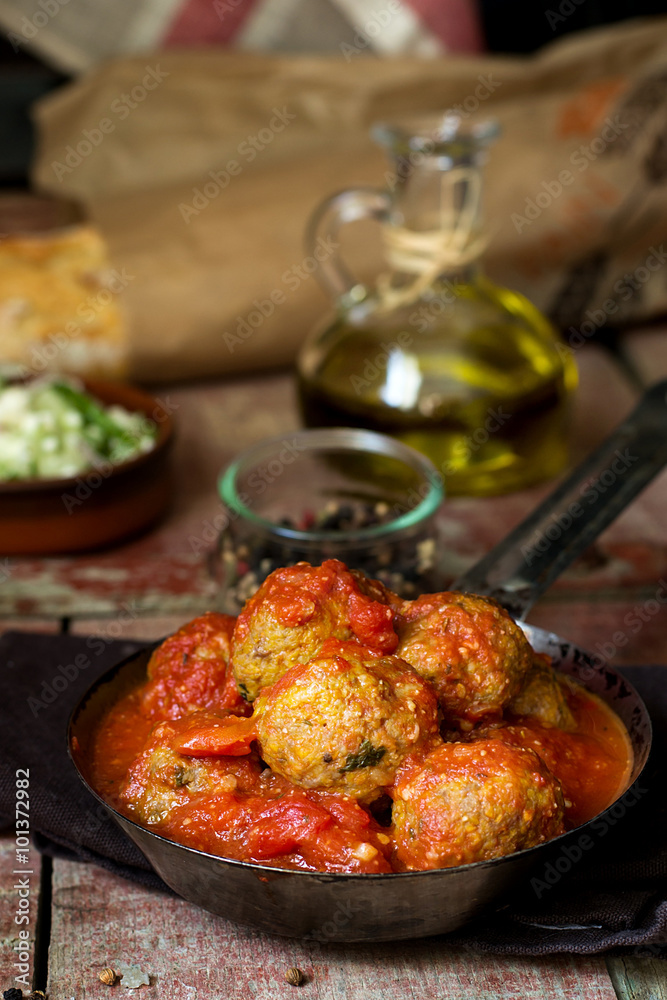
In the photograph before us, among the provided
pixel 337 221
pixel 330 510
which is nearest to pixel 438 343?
pixel 337 221

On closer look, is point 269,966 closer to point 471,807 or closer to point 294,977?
point 294,977

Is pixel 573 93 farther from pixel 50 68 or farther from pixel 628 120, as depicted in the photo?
pixel 50 68

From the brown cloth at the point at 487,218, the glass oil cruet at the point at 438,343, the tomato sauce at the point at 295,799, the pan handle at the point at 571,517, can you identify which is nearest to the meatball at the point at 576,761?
the tomato sauce at the point at 295,799

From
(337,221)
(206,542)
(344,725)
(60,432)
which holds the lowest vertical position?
(206,542)

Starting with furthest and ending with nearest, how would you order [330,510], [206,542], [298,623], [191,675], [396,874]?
[206,542] → [330,510] → [191,675] → [298,623] → [396,874]

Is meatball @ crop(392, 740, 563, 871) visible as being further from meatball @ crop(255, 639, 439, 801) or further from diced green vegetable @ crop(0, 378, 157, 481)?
diced green vegetable @ crop(0, 378, 157, 481)

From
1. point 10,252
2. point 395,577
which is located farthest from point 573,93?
point 395,577
